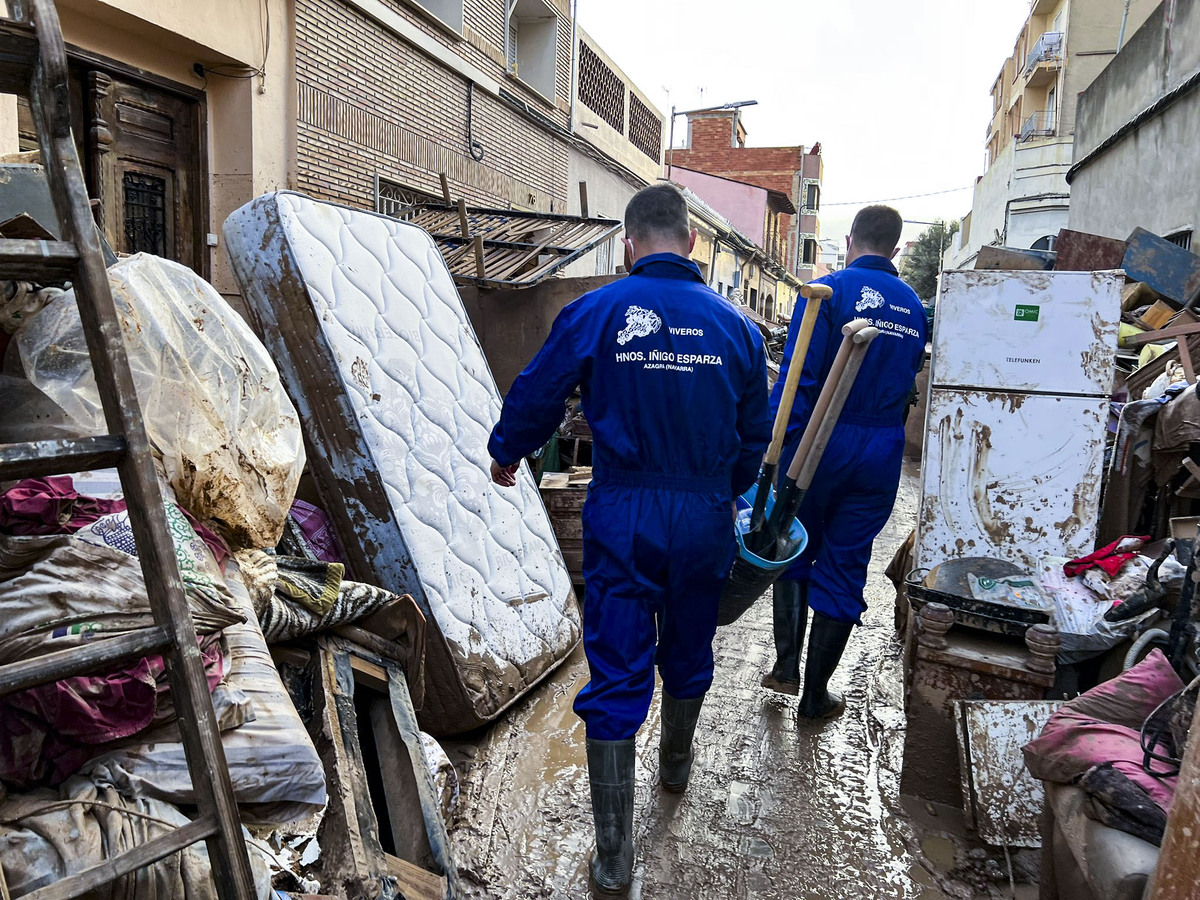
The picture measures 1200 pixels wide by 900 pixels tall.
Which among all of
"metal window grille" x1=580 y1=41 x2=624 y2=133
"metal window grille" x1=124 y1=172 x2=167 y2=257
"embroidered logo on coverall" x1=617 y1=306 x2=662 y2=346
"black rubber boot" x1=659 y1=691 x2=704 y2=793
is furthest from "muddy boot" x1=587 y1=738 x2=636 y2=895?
"metal window grille" x1=580 y1=41 x2=624 y2=133

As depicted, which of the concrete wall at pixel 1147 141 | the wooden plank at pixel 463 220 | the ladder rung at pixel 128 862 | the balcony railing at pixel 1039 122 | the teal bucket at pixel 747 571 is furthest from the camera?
the balcony railing at pixel 1039 122

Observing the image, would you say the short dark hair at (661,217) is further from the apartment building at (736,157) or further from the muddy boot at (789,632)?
the apartment building at (736,157)

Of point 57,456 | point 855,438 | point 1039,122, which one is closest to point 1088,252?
point 855,438

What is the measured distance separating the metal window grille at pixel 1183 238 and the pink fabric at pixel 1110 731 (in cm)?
618

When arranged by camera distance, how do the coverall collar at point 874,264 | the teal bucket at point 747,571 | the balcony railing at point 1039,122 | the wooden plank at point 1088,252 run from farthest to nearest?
the balcony railing at point 1039,122
the wooden plank at point 1088,252
the coverall collar at point 874,264
the teal bucket at point 747,571

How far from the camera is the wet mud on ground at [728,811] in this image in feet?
7.70

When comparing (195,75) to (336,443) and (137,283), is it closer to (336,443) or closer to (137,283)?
(336,443)

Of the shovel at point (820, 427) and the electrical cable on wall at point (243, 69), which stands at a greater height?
the electrical cable on wall at point (243, 69)

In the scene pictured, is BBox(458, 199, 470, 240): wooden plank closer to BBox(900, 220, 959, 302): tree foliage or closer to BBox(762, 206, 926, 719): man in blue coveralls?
BBox(762, 206, 926, 719): man in blue coveralls

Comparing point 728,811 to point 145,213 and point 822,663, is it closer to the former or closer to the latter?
point 822,663

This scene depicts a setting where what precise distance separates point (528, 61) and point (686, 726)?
38.9ft

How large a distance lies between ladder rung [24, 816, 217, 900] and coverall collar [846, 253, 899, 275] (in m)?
2.97

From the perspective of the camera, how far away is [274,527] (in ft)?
7.45

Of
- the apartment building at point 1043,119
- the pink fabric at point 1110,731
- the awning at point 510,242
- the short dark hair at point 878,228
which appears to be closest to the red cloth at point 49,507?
the pink fabric at point 1110,731
